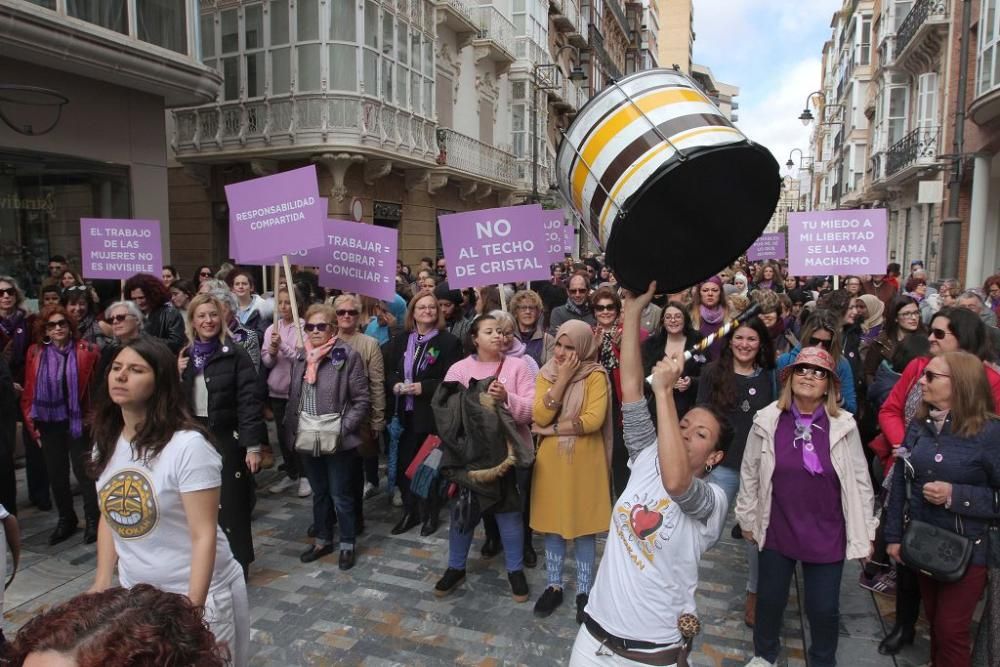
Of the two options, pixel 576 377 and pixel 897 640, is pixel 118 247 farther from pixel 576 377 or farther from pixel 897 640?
pixel 897 640

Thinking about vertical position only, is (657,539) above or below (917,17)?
below

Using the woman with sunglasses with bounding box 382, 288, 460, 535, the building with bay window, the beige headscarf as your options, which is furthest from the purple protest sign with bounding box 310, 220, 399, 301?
the building with bay window

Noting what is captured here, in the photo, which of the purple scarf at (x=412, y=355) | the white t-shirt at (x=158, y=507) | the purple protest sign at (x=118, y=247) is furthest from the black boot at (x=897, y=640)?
the purple protest sign at (x=118, y=247)

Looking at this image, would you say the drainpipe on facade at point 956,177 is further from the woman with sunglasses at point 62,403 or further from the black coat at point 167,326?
the woman with sunglasses at point 62,403

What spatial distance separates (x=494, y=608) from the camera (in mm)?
4438

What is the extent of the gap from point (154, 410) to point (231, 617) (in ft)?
2.66

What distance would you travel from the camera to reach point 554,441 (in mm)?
4273

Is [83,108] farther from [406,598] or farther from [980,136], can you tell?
[980,136]

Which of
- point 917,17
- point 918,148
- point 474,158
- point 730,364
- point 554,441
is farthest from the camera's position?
Result: point 474,158

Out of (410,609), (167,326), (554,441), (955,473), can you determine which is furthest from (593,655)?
(167,326)

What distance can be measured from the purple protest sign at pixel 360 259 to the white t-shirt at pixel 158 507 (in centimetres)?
433

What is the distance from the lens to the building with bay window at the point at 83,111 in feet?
30.8

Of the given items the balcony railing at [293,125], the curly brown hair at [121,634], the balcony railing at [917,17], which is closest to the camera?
the curly brown hair at [121,634]

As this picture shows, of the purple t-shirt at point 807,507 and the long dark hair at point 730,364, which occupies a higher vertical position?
the long dark hair at point 730,364
